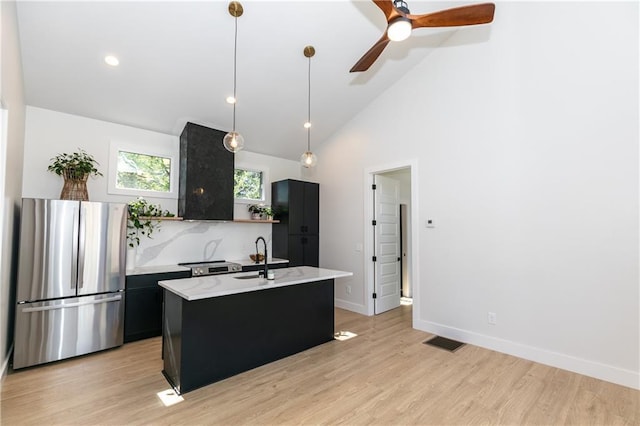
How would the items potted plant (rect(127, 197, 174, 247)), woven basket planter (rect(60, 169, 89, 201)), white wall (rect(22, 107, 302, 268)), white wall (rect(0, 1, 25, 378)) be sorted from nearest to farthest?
white wall (rect(0, 1, 25, 378)) → woven basket planter (rect(60, 169, 89, 201)) → white wall (rect(22, 107, 302, 268)) → potted plant (rect(127, 197, 174, 247))

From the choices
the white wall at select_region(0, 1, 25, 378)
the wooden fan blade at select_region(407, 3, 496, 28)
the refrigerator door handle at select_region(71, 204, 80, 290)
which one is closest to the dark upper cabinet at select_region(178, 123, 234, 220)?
the refrigerator door handle at select_region(71, 204, 80, 290)

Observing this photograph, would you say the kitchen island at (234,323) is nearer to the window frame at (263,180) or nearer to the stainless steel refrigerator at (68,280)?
the stainless steel refrigerator at (68,280)

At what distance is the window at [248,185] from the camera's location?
5.51 metres

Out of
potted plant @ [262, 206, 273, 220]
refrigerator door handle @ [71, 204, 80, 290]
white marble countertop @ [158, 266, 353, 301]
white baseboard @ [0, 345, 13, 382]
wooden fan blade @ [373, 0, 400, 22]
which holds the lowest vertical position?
white baseboard @ [0, 345, 13, 382]

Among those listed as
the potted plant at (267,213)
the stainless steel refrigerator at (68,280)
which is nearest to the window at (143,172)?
the stainless steel refrigerator at (68,280)

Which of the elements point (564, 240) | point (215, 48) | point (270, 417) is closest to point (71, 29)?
point (215, 48)

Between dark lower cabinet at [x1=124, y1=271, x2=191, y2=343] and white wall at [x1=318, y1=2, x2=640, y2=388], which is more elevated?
white wall at [x1=318, y1=2, x2=640, y2=388]

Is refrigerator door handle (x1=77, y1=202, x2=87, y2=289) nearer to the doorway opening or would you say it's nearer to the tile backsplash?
the tile backsplash

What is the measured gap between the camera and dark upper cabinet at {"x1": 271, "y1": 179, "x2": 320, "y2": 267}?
18.1 ft

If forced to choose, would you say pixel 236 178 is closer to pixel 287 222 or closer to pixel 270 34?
pixel 287 222

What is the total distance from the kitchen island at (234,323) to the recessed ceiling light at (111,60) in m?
2.49

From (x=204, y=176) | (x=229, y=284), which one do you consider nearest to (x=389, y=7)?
(x=229, y=284)

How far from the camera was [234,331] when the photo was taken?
9.58 ft

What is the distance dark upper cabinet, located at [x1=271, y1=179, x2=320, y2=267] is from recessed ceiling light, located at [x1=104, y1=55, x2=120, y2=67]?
9.70ft
